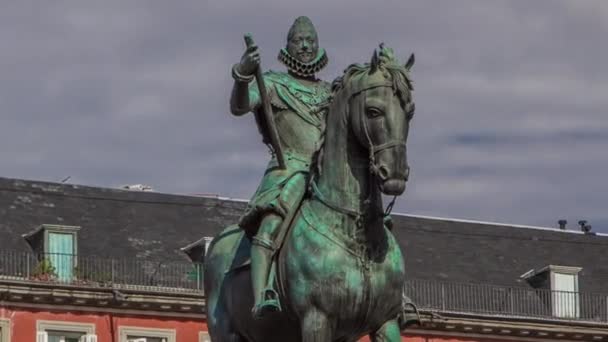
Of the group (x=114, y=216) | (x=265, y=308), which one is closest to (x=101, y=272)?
(x=114, y=216)

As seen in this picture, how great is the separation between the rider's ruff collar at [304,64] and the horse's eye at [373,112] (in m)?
2.28

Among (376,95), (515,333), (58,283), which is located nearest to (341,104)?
(376,95)

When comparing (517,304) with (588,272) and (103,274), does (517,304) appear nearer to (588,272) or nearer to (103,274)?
(588,272)

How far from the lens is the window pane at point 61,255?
8775 cm

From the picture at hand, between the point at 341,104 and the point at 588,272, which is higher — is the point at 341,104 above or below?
below

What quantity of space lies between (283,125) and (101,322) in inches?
2380

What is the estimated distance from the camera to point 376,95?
26.2 metres

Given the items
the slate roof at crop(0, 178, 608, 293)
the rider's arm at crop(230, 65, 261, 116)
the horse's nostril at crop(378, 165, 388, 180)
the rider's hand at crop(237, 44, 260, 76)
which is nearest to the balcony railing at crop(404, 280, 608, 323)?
the slate roof at crop(0, 178, 608, 293)

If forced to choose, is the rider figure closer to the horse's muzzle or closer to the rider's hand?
the rider's hand

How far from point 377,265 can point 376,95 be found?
5.37 ft

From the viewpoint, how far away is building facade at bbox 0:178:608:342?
8725cm

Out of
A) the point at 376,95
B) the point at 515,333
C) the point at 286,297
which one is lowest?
the point at 286,297

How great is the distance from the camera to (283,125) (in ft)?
92.4

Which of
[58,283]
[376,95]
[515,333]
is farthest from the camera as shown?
[515,333]
